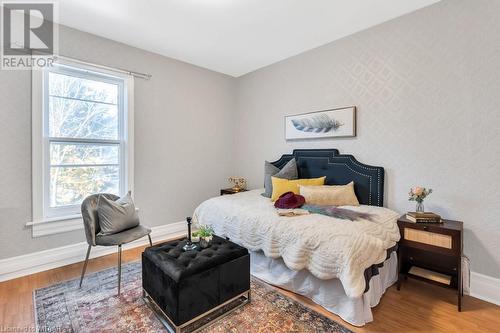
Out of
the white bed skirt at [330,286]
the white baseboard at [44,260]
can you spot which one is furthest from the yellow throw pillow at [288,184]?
the white baseboard at [44,260]

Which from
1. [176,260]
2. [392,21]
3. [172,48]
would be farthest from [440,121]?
[172,48]

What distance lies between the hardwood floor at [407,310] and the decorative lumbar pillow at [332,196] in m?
0.92

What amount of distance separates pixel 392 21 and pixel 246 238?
111 inches

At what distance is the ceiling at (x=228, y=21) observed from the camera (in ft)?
7.91

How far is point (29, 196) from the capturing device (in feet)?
8.47

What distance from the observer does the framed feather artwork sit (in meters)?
3.01

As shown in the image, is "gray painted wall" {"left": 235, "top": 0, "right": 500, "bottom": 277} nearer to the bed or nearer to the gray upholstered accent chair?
the bed

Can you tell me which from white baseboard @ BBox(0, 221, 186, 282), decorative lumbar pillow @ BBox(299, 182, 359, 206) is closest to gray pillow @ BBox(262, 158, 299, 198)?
decorative lumbar pillow @ BBox(299, 182, 359, 206)

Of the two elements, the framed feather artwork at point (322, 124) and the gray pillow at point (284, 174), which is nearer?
the framed feather artwork at point (322, 124)

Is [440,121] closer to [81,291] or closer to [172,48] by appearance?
[172,48]

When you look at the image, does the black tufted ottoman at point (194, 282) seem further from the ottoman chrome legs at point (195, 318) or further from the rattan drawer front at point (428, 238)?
the rattan drawer front at point (428, 238)

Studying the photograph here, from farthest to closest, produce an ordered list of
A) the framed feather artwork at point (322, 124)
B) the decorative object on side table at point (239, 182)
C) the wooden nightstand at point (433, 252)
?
the decorative object on side table at point (239, 182)
the framed feather artwork at point (322, 124)
the wooden nightstand at point (433, 252)

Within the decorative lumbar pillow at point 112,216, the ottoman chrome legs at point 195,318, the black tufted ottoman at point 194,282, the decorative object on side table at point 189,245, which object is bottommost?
the ottoman chrome legs at point 195,318

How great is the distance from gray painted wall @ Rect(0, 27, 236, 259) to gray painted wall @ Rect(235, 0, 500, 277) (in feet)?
5.78
